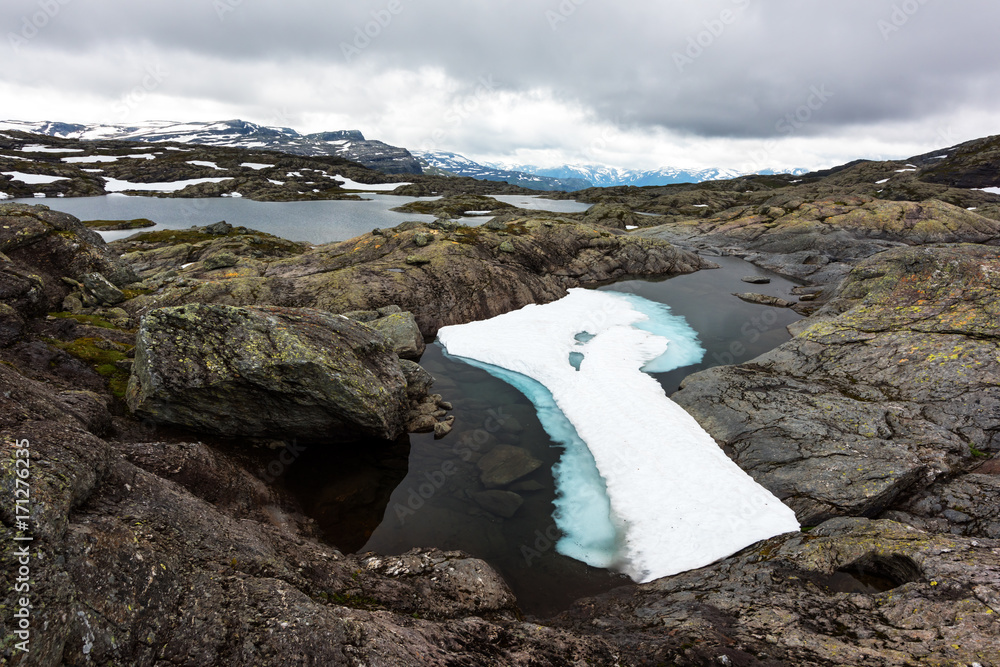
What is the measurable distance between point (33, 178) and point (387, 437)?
726 ft

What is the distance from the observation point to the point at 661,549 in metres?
14.5

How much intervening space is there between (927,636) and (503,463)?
522 inches

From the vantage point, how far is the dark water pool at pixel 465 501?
44.8 ft

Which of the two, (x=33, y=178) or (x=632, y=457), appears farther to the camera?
(x=33, y=178)

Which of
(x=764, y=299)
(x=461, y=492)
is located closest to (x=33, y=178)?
(x=461, y=492)

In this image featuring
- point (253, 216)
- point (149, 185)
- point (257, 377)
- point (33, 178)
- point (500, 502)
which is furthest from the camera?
point (149, 185)

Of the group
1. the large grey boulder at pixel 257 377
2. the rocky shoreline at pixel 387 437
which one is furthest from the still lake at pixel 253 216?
the large grey boulder at pixel 257 377

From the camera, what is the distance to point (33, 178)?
152 m

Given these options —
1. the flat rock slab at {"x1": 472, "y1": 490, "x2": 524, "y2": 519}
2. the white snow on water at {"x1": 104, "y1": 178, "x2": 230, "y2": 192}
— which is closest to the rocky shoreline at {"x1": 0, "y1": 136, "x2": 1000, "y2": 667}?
the flat rock slab at {"x1": 472, "y1": 490, "x2": 524, "y2": 519}

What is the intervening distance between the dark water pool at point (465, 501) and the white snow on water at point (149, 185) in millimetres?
199956

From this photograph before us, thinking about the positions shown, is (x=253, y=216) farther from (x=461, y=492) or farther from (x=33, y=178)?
(x=461, y=492)

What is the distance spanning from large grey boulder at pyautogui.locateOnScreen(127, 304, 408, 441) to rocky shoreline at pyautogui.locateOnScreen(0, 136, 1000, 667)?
0.10 metres

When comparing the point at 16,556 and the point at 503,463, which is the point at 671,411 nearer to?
the point at 503,463

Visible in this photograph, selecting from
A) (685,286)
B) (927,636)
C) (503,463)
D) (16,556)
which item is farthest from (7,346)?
(685,286)
